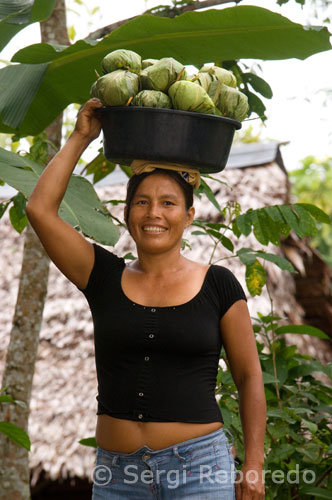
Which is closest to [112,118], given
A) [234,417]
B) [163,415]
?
[163,415]

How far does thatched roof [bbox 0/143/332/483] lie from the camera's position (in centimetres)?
366

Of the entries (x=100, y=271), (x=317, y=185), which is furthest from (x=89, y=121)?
(x=317, y=185)

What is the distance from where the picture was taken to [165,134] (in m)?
1.66

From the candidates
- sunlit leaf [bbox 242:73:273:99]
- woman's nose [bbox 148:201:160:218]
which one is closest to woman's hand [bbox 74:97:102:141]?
woman's nose [bbox 148:201:160:218]

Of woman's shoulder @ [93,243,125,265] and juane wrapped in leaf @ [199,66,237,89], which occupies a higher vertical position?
juane wrapped in leaf @ [199,66,237,89]

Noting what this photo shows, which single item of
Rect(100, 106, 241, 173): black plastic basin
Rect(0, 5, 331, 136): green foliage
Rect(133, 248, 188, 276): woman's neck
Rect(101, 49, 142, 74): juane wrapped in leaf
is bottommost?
Result: Rect(133, 248, 188, 276): woman's neck

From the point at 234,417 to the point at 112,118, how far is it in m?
1.32

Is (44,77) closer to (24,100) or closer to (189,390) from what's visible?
(24,100)

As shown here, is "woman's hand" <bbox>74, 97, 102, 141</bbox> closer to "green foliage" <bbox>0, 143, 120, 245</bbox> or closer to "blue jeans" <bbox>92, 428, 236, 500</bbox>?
"green foliage" <bbox>0, 143, 120, 245</bbox>

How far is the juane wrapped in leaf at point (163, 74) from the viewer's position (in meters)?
1.66

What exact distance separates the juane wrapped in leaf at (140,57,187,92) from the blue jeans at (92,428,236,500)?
83 centimetres

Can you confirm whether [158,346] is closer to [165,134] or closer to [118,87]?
[165,134]

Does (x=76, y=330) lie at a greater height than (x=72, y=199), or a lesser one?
greater

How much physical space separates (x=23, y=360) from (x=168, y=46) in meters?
1.54
